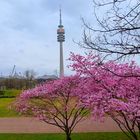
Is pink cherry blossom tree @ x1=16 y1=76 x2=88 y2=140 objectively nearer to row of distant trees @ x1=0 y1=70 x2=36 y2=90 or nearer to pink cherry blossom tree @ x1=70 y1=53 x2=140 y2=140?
pink cherry blossom tree @ x1=70 y1=53 x2=140 y2=140

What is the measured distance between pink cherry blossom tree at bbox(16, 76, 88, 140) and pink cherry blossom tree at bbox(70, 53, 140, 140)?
2.19 meters

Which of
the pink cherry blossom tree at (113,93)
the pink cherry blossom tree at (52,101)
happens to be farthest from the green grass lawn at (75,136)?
the pink cherry blossom tree at (113,93)

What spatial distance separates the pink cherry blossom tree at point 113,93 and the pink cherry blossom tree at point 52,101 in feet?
7.17

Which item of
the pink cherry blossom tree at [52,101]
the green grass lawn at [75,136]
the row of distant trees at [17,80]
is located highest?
the row of distant trees at [17,80]

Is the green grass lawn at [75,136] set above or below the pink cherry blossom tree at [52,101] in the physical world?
Result: below

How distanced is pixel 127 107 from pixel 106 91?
1066 mm

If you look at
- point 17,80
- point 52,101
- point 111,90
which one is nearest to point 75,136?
point 52,101

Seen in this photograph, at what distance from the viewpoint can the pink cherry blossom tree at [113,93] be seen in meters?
11.0

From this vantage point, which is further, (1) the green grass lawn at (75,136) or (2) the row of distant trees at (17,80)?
(2) the row of distant trees at (17,80)

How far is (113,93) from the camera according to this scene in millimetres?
11812

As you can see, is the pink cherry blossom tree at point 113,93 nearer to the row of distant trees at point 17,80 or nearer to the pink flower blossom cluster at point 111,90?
the pink flower blossom cluster at point 111,90

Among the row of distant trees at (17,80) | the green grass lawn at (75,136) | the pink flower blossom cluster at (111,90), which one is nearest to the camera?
the pink flower blossom cluster at (111,90)

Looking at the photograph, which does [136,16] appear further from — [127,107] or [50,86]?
[50,86]

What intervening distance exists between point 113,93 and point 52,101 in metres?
4.85
